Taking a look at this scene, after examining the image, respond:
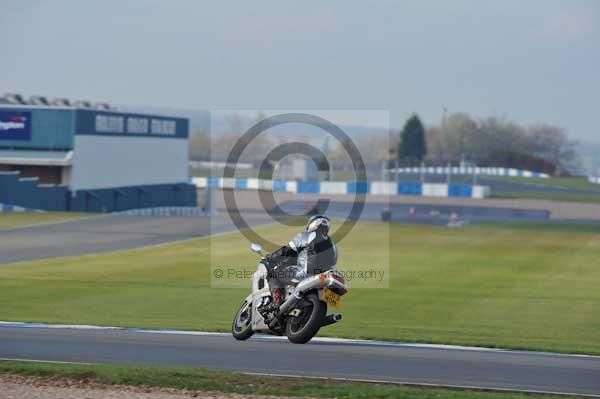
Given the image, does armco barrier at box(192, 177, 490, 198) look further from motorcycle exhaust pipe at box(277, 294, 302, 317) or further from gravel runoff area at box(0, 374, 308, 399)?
gravel runoff area at box(0, 374, 308, 399)

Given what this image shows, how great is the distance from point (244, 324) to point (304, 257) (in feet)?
5.56

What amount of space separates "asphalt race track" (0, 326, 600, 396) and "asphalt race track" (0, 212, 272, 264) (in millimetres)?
17046

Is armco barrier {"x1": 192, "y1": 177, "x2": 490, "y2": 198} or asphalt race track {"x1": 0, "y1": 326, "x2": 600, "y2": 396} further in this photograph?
armco barrier {"x1": 192, "y1": 177, "x2": 490, "y2": 198}

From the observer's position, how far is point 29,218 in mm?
48531

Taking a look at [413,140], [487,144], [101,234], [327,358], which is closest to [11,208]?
[101,234]

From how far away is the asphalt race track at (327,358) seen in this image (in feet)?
39.7

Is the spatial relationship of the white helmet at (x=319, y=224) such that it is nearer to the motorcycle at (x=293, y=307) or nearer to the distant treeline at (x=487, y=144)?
the motorcycle at (x=293, y=307)

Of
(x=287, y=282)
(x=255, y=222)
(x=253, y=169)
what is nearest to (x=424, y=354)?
(x=287, y=282)

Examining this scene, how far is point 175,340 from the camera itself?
15062mm

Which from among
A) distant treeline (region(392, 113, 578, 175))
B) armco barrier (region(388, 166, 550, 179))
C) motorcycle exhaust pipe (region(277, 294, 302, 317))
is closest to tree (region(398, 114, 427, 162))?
distant treeline (region(392, 113, 578, 175))

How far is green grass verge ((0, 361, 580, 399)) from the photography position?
1084 cm

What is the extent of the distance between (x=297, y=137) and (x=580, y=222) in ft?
70.3

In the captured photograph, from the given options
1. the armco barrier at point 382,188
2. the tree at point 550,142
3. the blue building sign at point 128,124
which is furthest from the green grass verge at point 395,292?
the tree at point 550,142

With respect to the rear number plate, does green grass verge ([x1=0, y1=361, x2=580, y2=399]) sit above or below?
below
